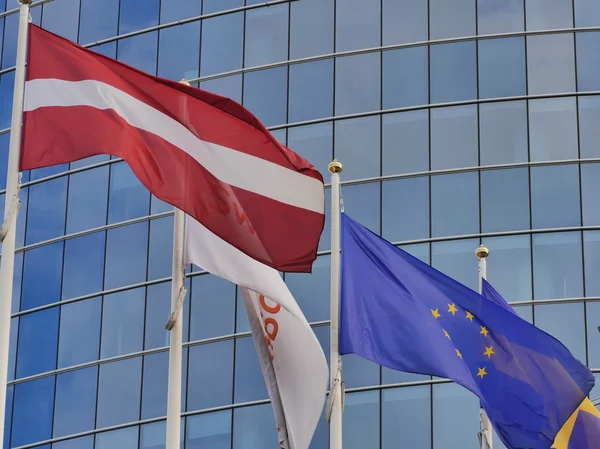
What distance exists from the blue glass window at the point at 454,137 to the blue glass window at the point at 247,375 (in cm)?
648

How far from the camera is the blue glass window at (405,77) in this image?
4219 centimetres

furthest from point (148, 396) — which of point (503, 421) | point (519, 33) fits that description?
point (503, 421)

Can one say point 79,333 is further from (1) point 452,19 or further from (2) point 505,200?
(1) point 452,19

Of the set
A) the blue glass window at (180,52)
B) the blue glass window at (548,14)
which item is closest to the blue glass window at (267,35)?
the blue glass window at (180,52)

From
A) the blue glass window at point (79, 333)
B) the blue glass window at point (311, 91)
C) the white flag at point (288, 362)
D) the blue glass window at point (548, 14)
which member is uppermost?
the blue glass window at point (548, 14)

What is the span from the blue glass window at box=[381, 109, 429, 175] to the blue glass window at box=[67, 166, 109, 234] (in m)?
7.73

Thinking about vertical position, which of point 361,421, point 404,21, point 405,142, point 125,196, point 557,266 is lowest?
point 361,421

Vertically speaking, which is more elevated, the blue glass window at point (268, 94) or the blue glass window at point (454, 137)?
the blue glass window at point (268, 94)

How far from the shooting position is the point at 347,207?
136 ft

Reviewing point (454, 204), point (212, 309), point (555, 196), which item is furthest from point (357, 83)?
point (212, 309)

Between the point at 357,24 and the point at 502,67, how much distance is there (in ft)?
13.3

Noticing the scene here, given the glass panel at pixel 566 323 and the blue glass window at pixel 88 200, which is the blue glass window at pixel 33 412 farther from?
the glass panel at pixel 566 323

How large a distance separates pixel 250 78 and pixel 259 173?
2291 cm

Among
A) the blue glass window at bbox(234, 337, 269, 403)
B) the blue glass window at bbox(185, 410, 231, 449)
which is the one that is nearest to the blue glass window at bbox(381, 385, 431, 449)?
the blue glass window at bbox(234, 337, 269, 403)
